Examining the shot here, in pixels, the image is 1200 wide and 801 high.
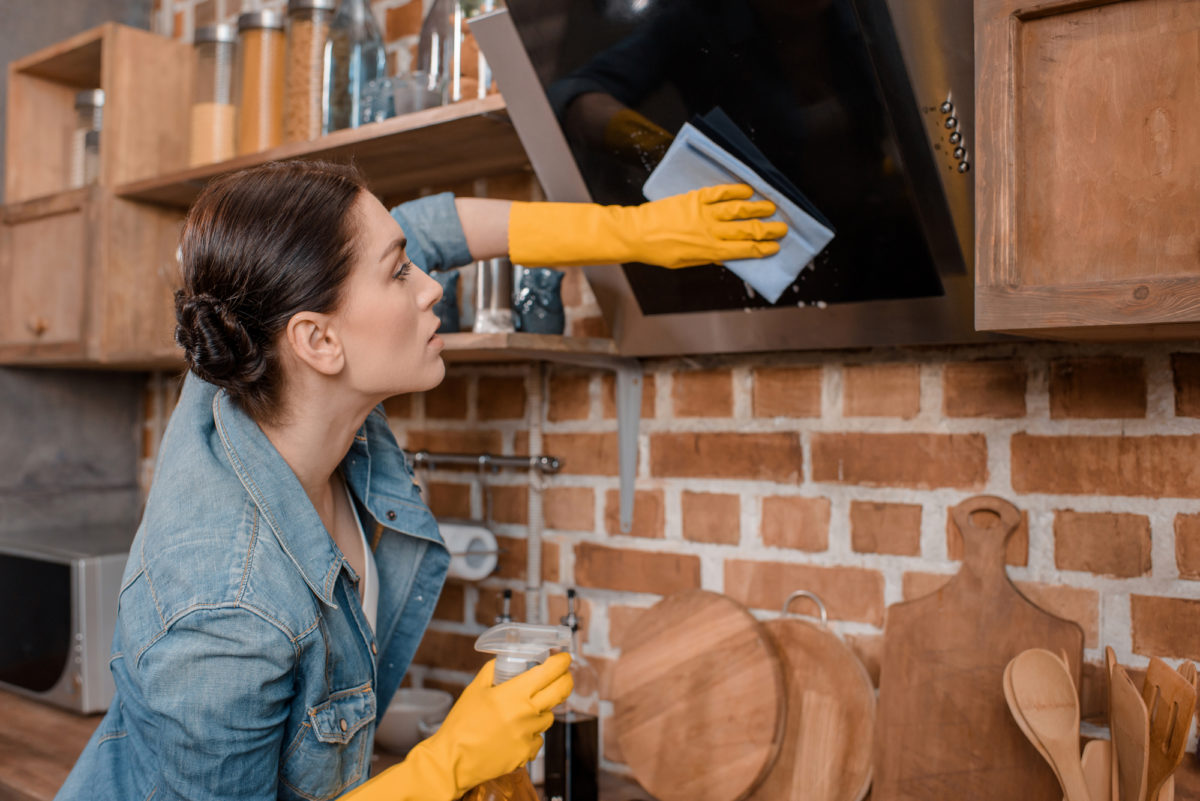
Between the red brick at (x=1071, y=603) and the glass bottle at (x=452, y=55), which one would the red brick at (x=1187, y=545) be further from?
the glass bottle at (x=452, y=55)

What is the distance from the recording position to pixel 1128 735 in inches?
34.6

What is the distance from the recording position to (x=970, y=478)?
117 cm

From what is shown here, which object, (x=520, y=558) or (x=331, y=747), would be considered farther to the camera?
(x=520, y=558)

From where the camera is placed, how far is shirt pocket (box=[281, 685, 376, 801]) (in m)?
0.96

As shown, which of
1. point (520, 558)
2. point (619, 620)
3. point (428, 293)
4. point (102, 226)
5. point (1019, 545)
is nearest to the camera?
point (428, 293)

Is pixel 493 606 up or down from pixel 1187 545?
down

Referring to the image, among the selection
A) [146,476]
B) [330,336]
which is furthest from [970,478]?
[146,476]

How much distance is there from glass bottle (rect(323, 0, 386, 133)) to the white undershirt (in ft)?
2.15

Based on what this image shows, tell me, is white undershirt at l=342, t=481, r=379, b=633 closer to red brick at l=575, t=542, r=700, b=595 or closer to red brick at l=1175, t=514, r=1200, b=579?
red brick at l=575, t=542, r=700, b=595

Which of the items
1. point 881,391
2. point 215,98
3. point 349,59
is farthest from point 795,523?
point 215,98

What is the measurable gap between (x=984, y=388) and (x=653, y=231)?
43cm

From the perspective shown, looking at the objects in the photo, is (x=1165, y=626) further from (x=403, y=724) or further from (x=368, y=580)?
(x=403, y=724)

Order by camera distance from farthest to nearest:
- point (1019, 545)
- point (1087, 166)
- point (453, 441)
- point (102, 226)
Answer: point (102, 226) → point (453, 441) → point (1019, 545) → point (1087, 166)

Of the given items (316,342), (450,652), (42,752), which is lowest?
(42,752)
